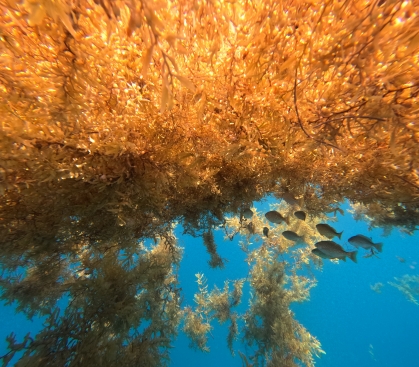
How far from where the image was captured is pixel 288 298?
10.4 m

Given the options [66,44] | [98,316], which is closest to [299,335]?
[98,316]

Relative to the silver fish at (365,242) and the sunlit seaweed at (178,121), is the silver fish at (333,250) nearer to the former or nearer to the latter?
the silver fish at (365,242)

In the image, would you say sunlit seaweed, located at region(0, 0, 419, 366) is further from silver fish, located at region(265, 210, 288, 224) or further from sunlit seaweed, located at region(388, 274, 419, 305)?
sunlit seaweed, located at region(388, 274, 419, 305)

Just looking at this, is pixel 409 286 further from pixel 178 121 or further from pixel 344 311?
pixel 344 311

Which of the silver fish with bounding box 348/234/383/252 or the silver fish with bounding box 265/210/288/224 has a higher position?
the silver fish with bounding box 265/210/288/224

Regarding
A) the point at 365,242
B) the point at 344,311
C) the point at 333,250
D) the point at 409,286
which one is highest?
the point at 365,242

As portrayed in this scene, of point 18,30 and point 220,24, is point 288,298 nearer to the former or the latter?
point 220,24

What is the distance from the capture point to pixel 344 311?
70.5m

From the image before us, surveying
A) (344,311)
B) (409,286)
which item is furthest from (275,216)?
(344,311)

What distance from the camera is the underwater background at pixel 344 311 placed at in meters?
47.7

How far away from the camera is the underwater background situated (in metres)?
47.7

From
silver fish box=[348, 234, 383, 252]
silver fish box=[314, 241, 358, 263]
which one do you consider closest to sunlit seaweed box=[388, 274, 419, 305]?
silver fish box=[348, 234, 383, 252]

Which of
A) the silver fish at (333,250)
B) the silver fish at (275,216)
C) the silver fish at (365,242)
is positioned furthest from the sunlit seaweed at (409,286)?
the silver fish at (275,216)

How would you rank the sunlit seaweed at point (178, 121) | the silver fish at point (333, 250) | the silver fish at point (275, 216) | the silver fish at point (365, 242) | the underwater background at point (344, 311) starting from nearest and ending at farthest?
the sunlit seaweed at point (178, 121) < the silver fish at point (365, 242) < the silver fish at point (333, 250) < the silver fish at point (275, 216) < the underwater background at point (344, 311)
